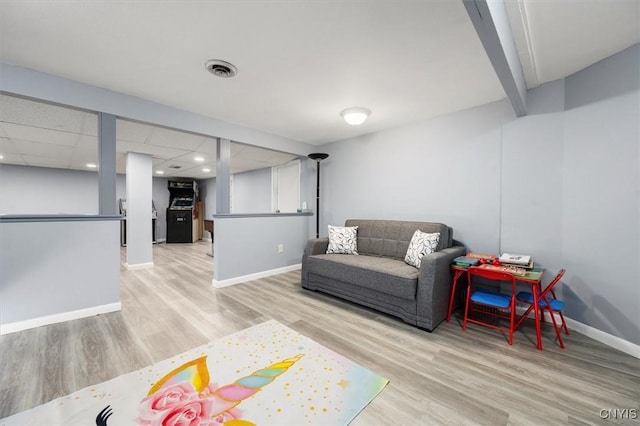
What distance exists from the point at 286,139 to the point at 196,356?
342cm

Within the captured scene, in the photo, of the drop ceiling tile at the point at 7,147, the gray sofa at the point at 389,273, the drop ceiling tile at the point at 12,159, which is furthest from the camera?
the drop ceiling tile at the point at 12,159

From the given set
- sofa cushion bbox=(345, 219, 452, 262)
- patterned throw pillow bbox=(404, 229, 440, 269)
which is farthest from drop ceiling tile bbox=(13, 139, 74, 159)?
patterned throw pillow bbox=(404, 229, 440, 269)

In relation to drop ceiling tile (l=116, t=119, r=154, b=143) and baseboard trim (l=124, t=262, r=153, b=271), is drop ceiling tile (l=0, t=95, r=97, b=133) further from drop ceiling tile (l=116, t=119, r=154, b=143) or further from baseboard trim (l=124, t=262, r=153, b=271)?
baseboard trim (l=124, t=262, r=153, b=271)

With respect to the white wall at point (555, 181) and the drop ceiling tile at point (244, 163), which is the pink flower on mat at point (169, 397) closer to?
the white wall at point (555, 181)

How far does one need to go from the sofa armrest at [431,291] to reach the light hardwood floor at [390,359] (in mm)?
121

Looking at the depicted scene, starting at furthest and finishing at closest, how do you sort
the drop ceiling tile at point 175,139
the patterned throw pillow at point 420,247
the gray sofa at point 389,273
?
the drop ceiling tile at point 175,139, the patterned throw pillow at point 420,247, the gray sofa at point 389,273

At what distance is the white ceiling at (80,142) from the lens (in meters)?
2.88

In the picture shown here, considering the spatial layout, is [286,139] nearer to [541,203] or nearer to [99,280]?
[99,280]

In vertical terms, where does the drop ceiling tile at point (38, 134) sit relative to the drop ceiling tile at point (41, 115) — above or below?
below

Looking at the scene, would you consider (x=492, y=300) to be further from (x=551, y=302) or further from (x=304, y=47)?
(x=304, y=47)

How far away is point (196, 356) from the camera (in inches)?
73.7

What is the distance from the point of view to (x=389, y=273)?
251 cm

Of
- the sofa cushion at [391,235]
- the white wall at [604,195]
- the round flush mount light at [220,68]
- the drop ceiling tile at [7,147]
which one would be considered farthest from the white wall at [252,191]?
the white wall at [604,195]

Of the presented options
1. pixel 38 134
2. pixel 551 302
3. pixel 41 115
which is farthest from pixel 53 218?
pixel 551 302
